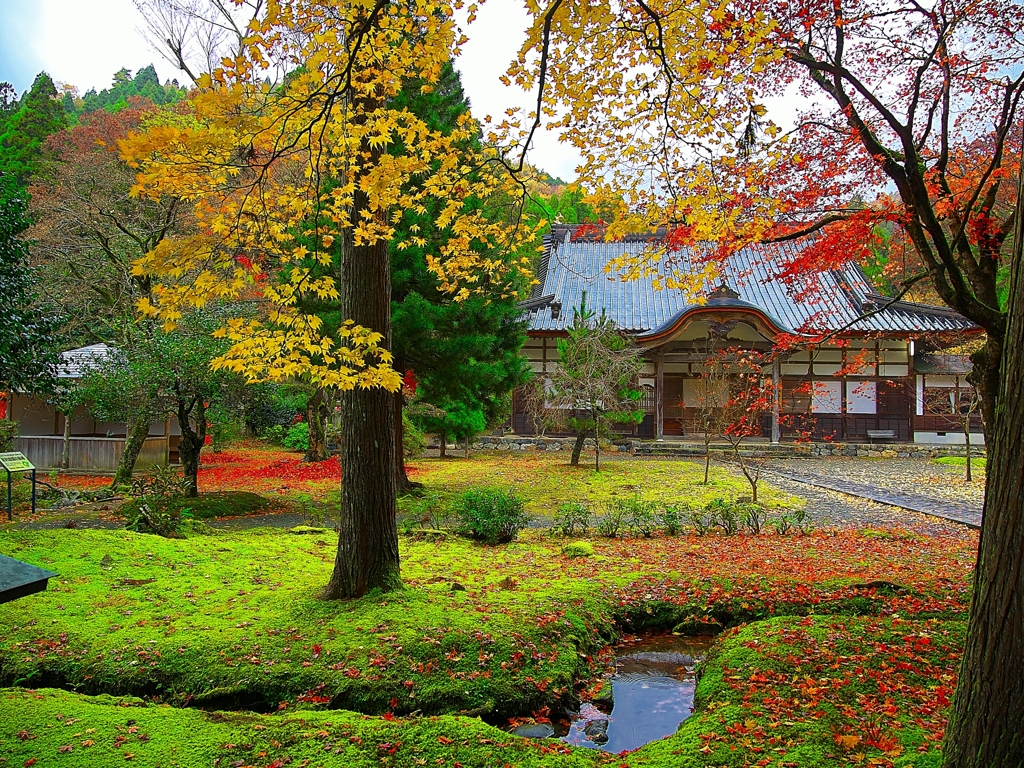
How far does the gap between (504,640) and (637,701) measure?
3.20 ft

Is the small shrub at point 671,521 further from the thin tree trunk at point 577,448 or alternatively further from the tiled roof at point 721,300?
the tiled roof at point 721,300

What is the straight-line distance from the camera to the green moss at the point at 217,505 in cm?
915

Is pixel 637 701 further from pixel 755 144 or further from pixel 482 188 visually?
pixel 755 144

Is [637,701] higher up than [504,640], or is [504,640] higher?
[504,640]

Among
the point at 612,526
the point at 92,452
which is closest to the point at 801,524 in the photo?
the point at 612,526

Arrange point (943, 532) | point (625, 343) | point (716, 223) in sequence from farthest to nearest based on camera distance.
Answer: point (625, 343)
point (943, 532)
point (716, 223)

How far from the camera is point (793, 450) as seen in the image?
782 inches

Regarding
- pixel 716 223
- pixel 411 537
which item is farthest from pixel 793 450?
pixel 716 223

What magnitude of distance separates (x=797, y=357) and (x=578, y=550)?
55.6 feet

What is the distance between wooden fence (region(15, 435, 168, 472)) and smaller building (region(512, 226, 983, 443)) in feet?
38.6

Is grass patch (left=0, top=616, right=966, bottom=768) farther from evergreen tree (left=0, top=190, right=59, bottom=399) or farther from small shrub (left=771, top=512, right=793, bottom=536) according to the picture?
evergreen tree (left=0, top=190, right=59, bottom=399)

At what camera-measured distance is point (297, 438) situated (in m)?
20.6

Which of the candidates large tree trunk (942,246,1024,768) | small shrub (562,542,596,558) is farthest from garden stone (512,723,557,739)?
small shrub (562,542,596,558)

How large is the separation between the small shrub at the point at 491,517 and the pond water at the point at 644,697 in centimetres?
349
